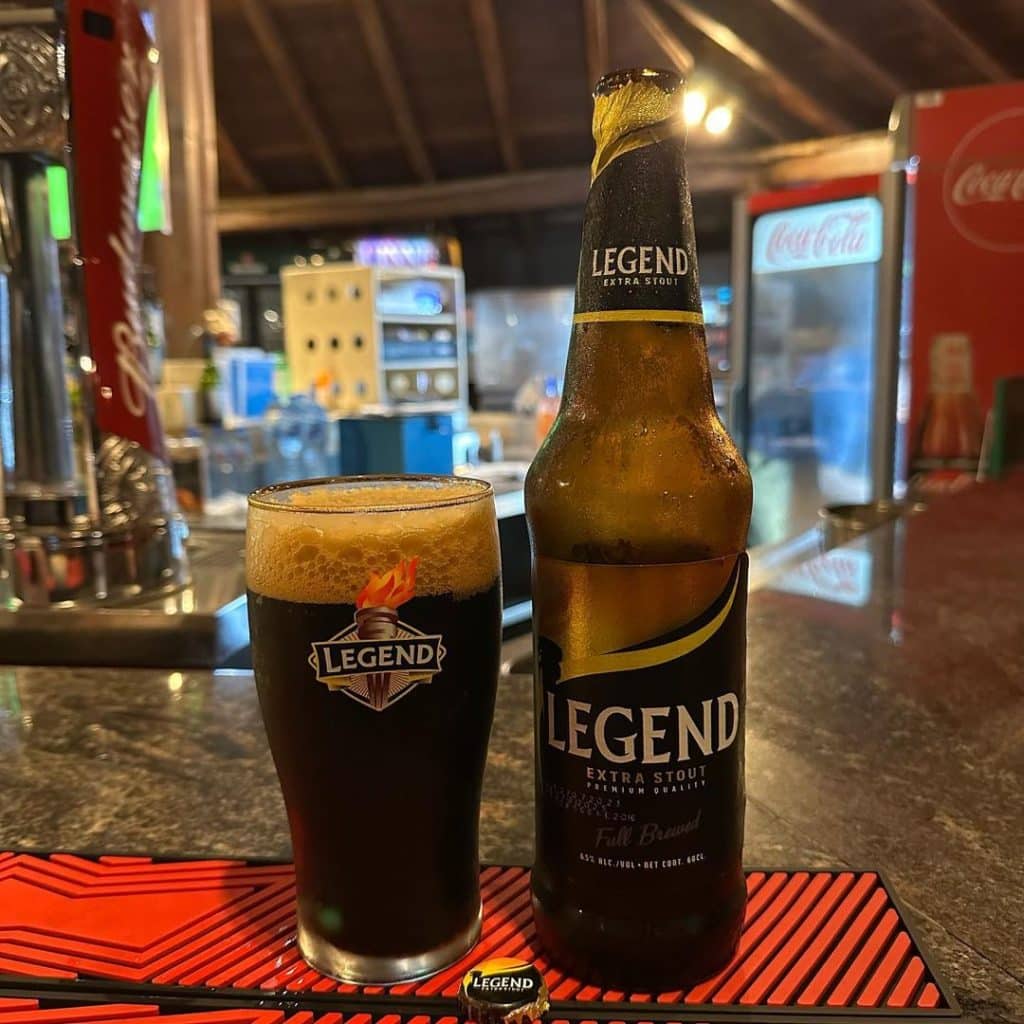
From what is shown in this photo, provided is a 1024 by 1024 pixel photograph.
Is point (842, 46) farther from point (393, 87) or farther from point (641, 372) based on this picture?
point (641, 372)

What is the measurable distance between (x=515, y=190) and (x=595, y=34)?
163cm

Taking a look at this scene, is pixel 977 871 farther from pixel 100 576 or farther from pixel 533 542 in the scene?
pixel 100 576

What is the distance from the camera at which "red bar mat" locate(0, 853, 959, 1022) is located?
1.48ft

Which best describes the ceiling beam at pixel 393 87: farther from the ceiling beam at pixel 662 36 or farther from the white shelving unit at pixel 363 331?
the ceiling beam at pixel 662 36

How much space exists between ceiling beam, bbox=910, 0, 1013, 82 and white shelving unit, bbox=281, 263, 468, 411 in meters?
3.66

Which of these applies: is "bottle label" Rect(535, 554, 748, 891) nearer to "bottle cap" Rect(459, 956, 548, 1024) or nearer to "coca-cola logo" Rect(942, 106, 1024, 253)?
"bottle cap" Rect(459, 956, 548, 1024)

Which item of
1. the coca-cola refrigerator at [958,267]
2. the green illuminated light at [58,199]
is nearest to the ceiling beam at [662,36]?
the coca-cola refrigerator at [958,267]

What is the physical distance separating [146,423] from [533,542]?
27.9 inches

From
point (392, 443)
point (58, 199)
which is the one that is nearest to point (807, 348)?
point (392, 443)

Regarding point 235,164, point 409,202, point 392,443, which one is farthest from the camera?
point 235,164

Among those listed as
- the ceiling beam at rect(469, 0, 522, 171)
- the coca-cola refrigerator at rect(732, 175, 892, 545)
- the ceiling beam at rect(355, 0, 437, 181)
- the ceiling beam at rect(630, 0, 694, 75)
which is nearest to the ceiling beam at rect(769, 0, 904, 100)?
the ceiling beam at rect(630, 0, 694, 75)

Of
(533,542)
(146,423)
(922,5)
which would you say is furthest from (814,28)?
(533,542)

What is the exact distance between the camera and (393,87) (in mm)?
7672

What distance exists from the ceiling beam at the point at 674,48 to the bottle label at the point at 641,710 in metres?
6.85
